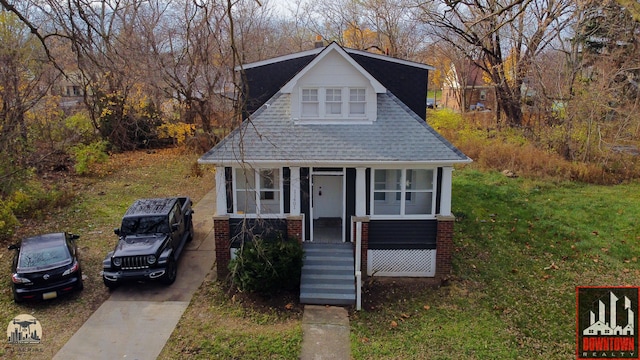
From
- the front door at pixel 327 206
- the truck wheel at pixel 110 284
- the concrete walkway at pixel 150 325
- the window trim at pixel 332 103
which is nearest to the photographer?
the concrete walkway at pixel 150 325

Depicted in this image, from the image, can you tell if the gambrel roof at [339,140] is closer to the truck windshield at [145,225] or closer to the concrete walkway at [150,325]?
the truck windshield at [145,225]

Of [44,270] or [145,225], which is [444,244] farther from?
[44,270]

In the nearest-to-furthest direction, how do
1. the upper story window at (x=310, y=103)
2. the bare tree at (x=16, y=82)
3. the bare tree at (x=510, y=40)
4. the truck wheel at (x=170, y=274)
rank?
the truck wheel at (x=170, y=274) < the upper story window at (x=310, y=103) < the bare tree at (x=16, y=82) < the bare tree at (x=510, y=40)

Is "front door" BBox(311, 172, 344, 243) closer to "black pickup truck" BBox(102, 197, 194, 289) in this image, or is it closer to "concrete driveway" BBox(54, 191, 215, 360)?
"concrete driveway" BBox(54, 191, 215, 360)

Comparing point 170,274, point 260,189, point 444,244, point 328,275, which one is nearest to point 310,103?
point 260,189

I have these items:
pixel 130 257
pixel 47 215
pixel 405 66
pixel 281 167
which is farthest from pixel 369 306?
pixel 47 215

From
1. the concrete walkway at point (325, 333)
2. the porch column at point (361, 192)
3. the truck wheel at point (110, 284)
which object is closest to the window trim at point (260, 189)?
the porch column at point (361, 192)

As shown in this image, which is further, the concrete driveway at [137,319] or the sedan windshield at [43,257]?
the sedan windshield at [43,257]
